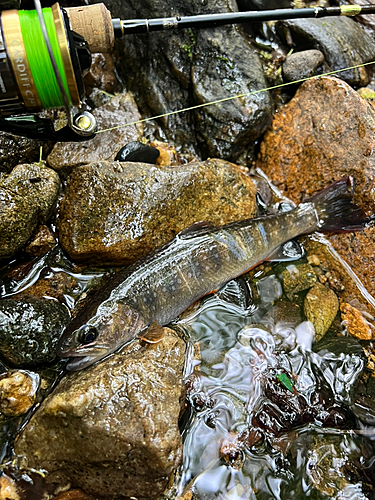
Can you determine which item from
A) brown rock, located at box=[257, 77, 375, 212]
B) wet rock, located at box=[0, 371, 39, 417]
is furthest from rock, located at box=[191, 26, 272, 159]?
wet rock, located at box=[0, 371, 39, 417]

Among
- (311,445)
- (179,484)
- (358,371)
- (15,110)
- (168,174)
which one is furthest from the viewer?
(168,174)

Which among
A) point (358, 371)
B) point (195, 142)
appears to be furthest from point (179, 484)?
point (195, 142)

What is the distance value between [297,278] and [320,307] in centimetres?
41

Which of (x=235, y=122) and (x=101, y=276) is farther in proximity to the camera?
(x=235, y=122)

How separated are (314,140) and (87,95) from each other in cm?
288

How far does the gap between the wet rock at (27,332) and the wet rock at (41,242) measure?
25.7 inches

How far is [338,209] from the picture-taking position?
453 centimetres

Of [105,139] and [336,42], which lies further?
[336,42]

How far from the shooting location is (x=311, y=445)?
3557 mm

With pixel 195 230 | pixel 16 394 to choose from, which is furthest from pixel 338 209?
pixel 16 394

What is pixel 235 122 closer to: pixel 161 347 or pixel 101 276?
pixel 101 276

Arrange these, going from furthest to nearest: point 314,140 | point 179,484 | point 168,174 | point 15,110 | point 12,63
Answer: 1. point 314,140
2. point 168,174
3. point 179,484
4. point 15,110
5. point 12,63

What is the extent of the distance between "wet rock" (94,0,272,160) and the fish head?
2.43 meters

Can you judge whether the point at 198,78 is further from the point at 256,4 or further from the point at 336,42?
the point at 336,42
